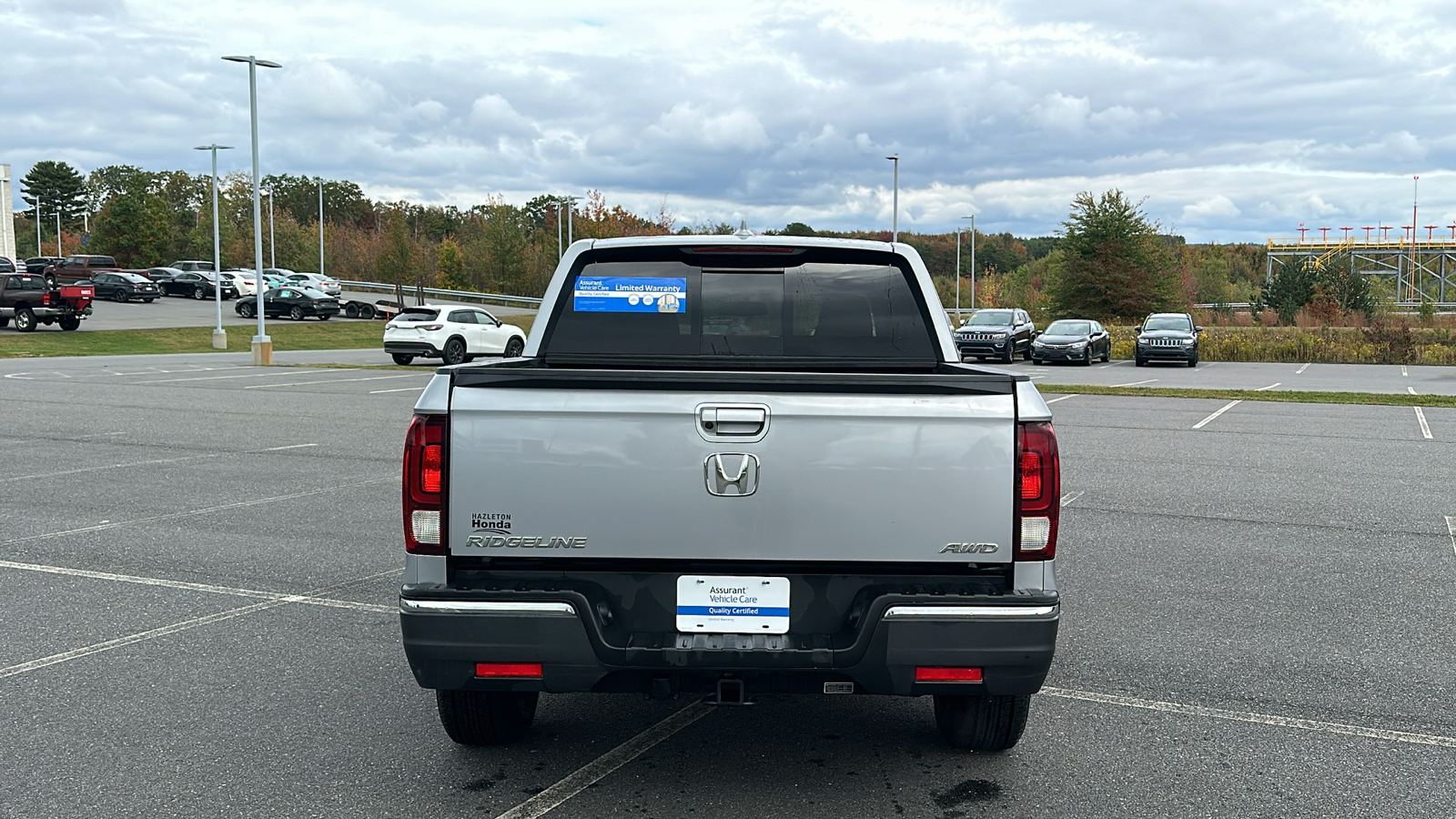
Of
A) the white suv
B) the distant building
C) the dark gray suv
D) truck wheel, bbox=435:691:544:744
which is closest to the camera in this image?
truck wheel, bbox=435:691:544:744

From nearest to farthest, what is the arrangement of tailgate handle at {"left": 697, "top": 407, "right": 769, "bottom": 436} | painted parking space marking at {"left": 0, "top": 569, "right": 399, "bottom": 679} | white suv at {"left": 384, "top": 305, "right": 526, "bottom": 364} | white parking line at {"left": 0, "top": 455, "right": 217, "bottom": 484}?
1. tailgate handle at {"left": 697, "top": 407, "right": 769, "bottom": 436}
2. painted parking space marking at {"left": 0, "top": 569, "right": 399, "bottom": 679}
3. white parking line at {"left": 0, "top": 455, "right": 217, "bottom": 484}
4. white suv at {"left": 384, "top": 305, "right": 526, "bottom": 364}

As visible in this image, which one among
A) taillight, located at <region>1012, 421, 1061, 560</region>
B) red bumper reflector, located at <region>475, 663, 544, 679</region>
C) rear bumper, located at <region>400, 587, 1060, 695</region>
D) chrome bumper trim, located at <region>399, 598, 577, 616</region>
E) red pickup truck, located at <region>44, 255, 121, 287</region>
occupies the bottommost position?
red bumper reflector, located at <region>475, 663, 544, 679</region>

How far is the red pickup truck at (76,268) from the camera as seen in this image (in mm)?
61903

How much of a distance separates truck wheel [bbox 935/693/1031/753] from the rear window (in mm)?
1390

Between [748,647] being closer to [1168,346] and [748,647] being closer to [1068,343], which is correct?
[1068,343]

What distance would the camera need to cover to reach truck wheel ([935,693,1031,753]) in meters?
4.29

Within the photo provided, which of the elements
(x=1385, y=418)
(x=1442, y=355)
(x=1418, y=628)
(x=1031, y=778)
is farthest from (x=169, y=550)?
(x=1442, y=355)

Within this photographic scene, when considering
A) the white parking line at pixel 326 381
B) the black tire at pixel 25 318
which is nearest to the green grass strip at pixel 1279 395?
the white parking line at pixel 326 381

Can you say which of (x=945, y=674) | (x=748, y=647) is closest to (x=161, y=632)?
(x=748, y=647)

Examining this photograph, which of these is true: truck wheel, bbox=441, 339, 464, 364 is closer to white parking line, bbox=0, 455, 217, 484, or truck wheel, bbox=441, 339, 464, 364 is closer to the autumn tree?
white parking line, bbox=0, 455, 217, 484

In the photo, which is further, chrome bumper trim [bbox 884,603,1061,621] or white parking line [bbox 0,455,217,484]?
Answer: white parking line [bbox 0,455,217,484]

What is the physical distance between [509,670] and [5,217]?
334ft

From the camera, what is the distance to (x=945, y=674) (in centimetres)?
373

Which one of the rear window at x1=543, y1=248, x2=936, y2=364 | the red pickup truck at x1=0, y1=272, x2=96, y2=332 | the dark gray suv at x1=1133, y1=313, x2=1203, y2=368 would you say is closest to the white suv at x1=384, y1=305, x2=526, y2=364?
the dark gray suv at x1=1133, y1=313, x2=1203, y2=368
